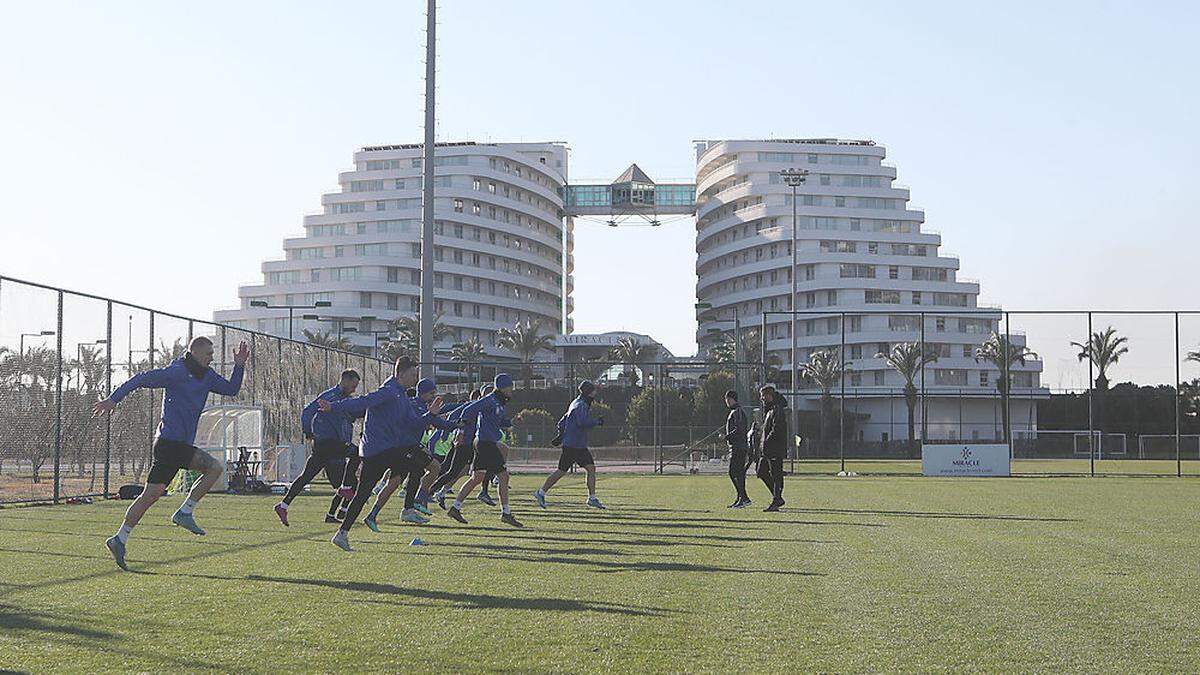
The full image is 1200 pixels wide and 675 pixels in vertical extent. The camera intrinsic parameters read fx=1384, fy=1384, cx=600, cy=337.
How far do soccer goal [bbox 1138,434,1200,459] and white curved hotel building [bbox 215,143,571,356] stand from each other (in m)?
73.5

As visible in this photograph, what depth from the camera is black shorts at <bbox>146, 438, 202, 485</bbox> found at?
12.0m

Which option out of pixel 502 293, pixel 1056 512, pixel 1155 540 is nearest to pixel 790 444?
pixel 1056 512

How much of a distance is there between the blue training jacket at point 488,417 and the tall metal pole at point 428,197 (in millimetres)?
16328

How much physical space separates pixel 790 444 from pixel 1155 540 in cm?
3278

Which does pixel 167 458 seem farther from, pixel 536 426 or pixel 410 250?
pixel 410 250

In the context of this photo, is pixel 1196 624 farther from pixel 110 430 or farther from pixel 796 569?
pixel 110 430

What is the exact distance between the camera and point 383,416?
1353 centimetres

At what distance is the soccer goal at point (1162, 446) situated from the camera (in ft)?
221

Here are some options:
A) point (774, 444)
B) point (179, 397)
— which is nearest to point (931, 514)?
point (774, 444)

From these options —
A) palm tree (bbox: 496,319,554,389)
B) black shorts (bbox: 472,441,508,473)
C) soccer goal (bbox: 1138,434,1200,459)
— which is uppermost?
palm tree (bbox: 496,319,554,389)

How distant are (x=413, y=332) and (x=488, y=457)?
9795 centimetres

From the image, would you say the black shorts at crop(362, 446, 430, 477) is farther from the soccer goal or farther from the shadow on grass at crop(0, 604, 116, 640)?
the soccer goal

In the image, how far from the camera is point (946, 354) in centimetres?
11269

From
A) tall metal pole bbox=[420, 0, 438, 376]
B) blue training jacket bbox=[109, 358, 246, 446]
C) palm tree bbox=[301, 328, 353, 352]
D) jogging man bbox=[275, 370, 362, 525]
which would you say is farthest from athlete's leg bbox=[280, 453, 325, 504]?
palm tree bbox=[301, 328, 353, 352]
